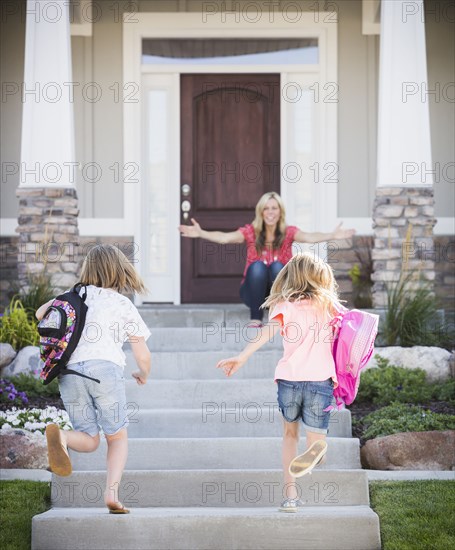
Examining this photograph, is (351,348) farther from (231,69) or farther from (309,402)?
(231,69)

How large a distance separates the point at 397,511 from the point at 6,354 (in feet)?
11.2

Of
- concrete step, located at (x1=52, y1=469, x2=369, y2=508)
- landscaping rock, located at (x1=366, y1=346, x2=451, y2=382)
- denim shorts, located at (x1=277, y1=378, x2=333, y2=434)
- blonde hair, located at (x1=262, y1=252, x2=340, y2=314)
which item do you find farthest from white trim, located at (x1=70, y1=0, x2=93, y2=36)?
denim shorts, located at (x1=277, y1=378, x2=333, y2=434)

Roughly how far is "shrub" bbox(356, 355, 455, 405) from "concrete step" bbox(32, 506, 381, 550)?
6.95ft

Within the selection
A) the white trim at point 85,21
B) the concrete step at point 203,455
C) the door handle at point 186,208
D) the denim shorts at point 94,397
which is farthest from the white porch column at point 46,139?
the denim shorts at point 94,397

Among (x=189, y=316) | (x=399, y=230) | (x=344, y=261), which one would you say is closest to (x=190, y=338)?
(x=189, y=316)

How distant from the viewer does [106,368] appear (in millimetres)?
4367

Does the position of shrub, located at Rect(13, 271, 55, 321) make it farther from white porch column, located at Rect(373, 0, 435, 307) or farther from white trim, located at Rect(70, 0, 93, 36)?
white trim, located at Rect(70, 0, 93, 36)

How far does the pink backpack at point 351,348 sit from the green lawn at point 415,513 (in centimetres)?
60

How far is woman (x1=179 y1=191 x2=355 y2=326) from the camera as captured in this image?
731cm

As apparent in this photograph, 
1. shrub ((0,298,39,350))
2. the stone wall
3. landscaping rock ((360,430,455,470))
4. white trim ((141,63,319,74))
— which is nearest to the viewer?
landscaping rock ((360,430,455,470))

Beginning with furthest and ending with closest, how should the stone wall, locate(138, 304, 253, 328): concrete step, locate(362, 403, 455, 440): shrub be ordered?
the stone wall < locate(138, 304, 253, 328): concrete step < locate(362, 403, 455, 440): shrub

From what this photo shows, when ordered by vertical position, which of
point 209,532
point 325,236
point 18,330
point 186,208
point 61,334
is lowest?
point 209,532

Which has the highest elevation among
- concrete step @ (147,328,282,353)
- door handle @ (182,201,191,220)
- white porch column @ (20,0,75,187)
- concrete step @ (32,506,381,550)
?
white porch column @ (20,0,75,187)

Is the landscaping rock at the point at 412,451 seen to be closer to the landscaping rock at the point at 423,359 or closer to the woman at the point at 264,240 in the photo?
the landscaping rock at the point at 423,359
